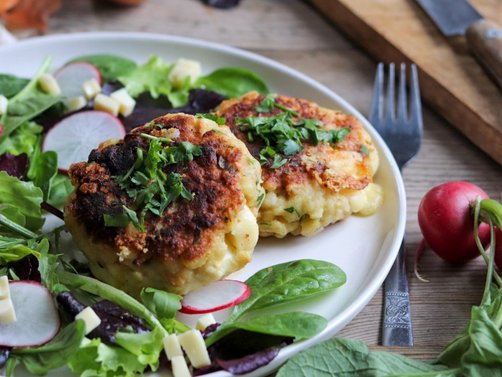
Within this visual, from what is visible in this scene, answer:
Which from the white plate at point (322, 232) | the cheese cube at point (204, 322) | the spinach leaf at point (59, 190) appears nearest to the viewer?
the cheese cube at point (204, 322)

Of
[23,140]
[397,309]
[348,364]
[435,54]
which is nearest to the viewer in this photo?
[348,364]

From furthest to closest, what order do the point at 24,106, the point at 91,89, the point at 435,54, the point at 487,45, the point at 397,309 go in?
the point at 435,54
the point at 487,45
the point at 91,89
the point at 24,106
the point at 397,309

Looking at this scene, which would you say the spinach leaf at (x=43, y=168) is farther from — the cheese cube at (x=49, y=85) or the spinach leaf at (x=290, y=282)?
the spinach leaf at (x=290, y=282)

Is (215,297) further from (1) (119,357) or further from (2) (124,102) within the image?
(2) (124,102)

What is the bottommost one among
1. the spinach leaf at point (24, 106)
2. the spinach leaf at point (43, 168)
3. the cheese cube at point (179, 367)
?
the cheese cube at point (179, 367)

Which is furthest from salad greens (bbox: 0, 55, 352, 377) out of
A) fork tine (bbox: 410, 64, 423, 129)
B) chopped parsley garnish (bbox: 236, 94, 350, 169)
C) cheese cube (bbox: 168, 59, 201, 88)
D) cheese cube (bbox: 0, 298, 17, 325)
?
fork tine (bbox: 410, 64, 423, 129)

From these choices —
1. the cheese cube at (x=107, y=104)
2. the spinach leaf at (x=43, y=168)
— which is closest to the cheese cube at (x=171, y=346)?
the spinach leaf at (x=43, y=168)

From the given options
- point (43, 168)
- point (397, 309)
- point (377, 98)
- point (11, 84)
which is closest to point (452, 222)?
point (397, 309)
